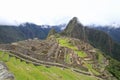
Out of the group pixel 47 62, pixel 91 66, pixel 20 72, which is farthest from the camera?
pixel 91 66

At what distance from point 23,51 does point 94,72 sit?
23808 mm

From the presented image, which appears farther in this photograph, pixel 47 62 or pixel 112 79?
pixel 112 79

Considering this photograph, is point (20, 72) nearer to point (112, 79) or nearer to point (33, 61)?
point (33, 61)

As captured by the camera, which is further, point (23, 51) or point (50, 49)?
point (50, 49)

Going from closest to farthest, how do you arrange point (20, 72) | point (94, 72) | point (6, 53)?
point (20, 72) → point (6, 53) → point (94, 72)

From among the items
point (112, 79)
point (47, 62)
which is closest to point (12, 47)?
point (47, 62)

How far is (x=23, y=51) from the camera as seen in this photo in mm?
100375

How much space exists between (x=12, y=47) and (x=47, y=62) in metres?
11.8

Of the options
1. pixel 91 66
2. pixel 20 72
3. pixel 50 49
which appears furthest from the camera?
pixel 50 49

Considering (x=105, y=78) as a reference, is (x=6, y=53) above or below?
above

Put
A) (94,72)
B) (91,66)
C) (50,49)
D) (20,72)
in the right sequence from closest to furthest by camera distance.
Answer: (20,72) < (94,72) < (91,66) < (50,49)

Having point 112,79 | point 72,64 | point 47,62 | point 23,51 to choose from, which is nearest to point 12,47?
point 23,51

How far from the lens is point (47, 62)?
322 feet

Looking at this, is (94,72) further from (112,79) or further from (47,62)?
(47,62)
